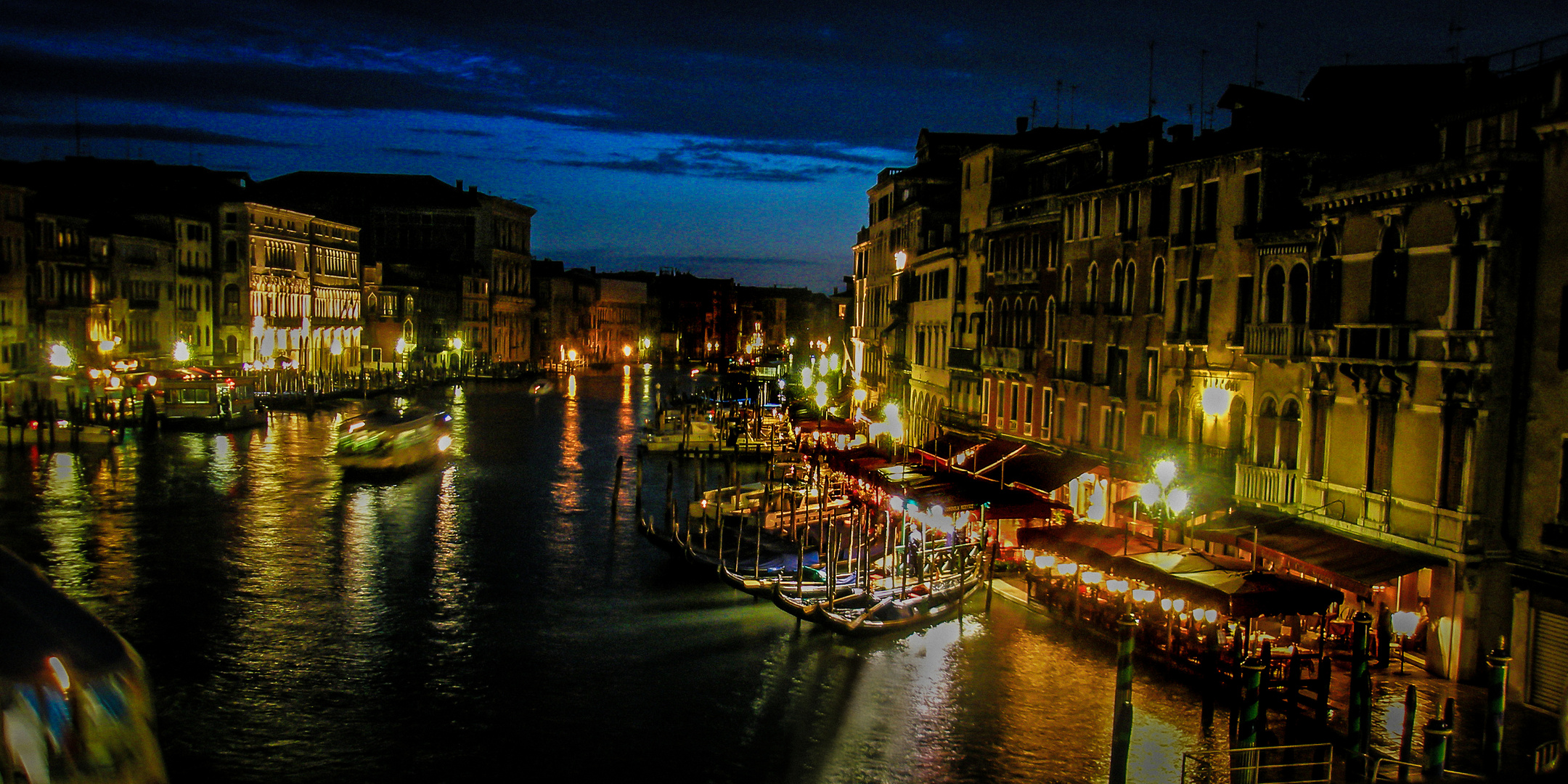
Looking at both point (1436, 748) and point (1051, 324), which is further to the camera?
point (1051, 324)

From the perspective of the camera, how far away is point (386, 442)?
123ft

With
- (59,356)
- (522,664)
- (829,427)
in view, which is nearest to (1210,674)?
(522,664)

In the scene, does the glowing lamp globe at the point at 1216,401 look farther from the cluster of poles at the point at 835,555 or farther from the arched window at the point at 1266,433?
the cluster of poles at the point at 835,555

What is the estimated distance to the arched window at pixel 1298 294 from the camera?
18469 millimetres

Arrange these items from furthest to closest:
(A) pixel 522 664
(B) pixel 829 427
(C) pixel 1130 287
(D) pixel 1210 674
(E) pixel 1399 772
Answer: (B) pixel 829 427, (C) pixel 1130 287, (A) pixel 522 664, (D) pixel 1210 674, (E) pixel 1399 772

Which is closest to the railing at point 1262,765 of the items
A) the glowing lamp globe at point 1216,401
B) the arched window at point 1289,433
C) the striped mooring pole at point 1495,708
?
the striped mooring pole at point 1495,708

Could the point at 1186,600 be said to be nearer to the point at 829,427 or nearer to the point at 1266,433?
the point at 1266,433

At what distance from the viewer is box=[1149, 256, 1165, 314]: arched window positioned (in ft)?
75.4

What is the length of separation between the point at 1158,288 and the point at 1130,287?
41.3 inches

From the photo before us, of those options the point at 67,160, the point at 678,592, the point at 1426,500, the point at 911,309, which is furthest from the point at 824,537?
the point at 67,160

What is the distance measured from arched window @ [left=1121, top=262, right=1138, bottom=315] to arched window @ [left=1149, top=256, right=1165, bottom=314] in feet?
1.88

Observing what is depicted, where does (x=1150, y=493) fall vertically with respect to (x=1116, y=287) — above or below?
below

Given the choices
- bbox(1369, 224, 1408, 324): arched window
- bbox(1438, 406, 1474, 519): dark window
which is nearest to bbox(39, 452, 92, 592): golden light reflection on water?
bbox(1369, 224, 1408, 324): arched window

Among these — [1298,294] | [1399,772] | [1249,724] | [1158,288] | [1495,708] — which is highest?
[1158,288]
